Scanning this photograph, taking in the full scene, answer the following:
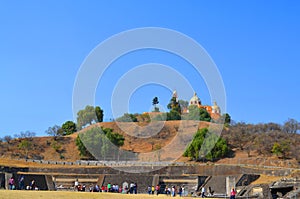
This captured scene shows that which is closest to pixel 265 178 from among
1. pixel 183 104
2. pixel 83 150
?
pixel 83 150

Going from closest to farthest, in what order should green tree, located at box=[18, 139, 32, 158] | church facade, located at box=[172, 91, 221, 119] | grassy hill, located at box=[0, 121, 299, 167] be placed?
grassy hill, located at box=[0, 121, 299, 167] → green tree, located at box=[18, 139, 32, 158] → church facade, located at box=[172, 91, 221, 119]

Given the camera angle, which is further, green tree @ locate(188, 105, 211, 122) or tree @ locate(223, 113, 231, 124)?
green tree @ locate(188, 105, 211, 122)

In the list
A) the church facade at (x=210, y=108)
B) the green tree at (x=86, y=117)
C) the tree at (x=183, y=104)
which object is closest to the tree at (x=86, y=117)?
the green tree at (x=86, y=117)

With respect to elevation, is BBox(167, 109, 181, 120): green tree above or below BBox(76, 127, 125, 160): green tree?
above

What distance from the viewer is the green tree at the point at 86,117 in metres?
95.9

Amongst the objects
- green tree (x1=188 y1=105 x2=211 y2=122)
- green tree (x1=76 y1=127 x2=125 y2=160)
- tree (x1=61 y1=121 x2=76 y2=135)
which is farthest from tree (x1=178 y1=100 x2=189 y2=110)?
green tree (x1=76 y1=127 x2=125 y2=160)

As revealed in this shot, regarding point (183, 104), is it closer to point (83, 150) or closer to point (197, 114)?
point (197, 114)

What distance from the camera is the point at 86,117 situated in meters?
96.4

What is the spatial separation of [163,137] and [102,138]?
21.0 m

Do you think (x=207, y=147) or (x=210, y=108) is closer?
(x=207, y=147)

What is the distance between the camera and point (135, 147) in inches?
3497

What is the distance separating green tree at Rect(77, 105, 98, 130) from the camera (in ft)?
315

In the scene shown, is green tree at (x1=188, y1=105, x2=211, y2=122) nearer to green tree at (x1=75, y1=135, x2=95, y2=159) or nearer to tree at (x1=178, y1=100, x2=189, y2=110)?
tree at (x1=178, y1=100, x2=189, y2=110)

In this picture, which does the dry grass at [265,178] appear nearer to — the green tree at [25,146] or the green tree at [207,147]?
the green tree at [207,147]
